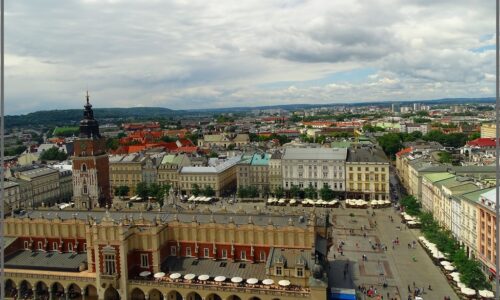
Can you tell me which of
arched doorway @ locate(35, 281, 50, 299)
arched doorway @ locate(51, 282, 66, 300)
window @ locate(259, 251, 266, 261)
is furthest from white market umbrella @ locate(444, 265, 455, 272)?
arched doorway @ locate(35, 281, 50, 299)

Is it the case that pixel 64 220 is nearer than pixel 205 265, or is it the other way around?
pixel 205 265

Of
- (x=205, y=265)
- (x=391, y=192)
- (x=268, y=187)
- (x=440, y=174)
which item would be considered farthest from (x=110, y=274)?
(x=391, y=192)

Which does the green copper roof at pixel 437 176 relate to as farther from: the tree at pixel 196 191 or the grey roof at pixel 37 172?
the grey roof at pixel 37 172

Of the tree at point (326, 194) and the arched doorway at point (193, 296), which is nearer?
the arched doorway at point (193, 296)

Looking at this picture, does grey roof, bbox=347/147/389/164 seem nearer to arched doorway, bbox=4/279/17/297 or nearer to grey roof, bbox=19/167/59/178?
grey roof, bbox=19/167/59/178

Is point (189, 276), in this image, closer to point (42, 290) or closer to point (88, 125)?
point (42, 290)

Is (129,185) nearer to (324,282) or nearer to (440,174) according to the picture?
(440,174)

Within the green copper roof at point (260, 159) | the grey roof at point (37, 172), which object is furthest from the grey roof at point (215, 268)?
the grey roof at point (37, 172)
